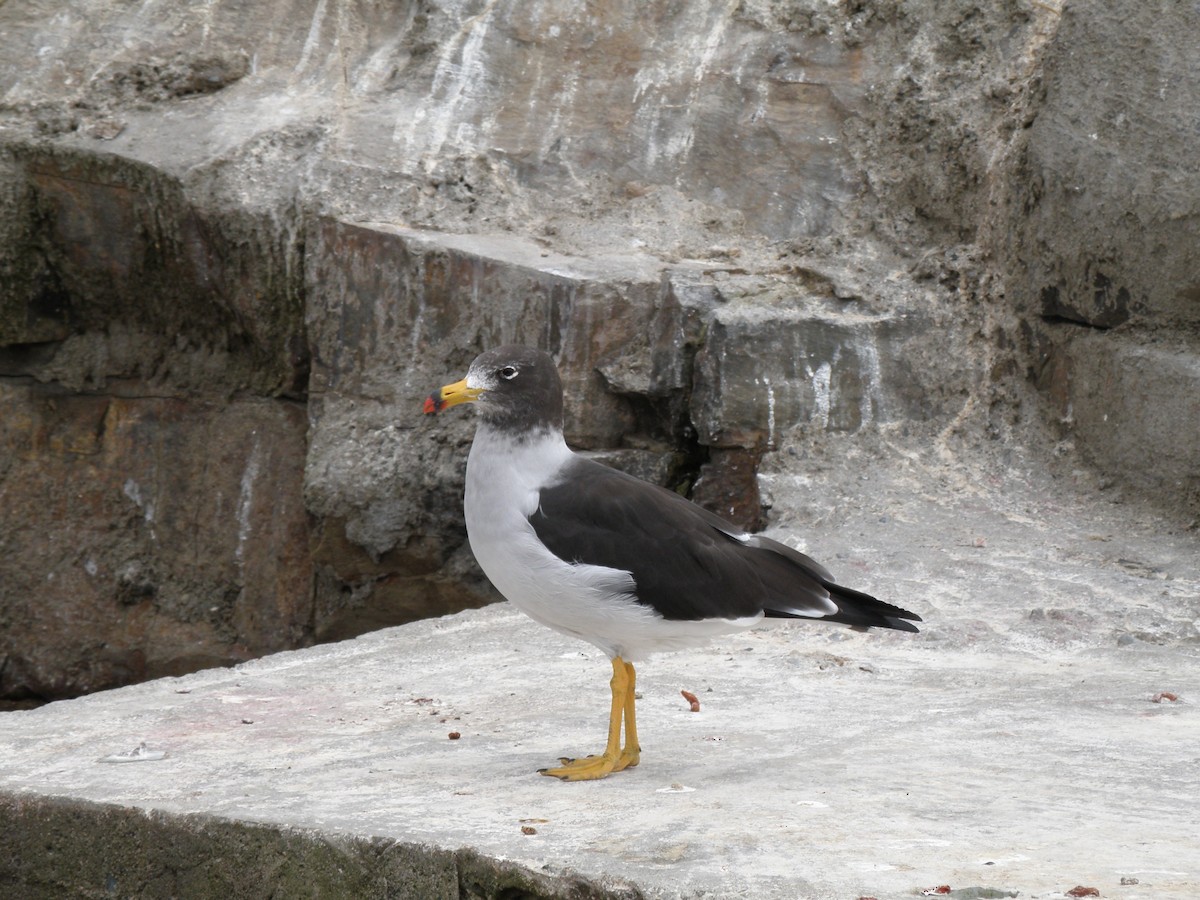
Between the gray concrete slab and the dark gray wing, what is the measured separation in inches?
15.7

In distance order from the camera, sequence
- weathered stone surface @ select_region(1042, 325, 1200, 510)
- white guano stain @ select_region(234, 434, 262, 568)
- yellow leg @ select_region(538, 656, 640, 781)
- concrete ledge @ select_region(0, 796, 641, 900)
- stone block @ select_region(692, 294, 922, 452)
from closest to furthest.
A: 1. concrete ledge @ select_region(0, 796, 641, 900)
2. yellow leg @ select_region(538, 656, 640, 781)
3. weathered stone surface @ select_region(1042, 325, 1200, 510)
4. stone block @ select_region(692, 294, 922, 452)
5. white guano stain @ select_region(234, 434, 262, 568)

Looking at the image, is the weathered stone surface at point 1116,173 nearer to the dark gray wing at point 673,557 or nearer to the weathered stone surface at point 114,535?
the dark gray wing at point 673,557

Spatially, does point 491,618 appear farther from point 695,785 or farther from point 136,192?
point 136,192

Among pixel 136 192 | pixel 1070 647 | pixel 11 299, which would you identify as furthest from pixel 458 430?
pixel 1070 647

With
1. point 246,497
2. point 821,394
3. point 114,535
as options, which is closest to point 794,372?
point 821,394

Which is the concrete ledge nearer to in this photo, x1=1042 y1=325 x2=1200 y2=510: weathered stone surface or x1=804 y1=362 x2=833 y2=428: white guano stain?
x1=804 y1=362 x2=833 y2=428: white guano stain

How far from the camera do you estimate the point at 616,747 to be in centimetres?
372

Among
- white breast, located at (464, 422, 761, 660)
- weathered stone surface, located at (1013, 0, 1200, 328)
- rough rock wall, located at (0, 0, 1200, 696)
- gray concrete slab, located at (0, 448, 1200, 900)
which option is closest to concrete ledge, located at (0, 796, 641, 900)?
gray concrete slab, located at (0, 448, 1200, 900)

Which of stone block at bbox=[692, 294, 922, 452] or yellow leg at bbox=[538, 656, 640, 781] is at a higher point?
stone block at bbox=[692, 294, 922, 452]

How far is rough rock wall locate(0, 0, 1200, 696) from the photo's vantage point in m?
6.65

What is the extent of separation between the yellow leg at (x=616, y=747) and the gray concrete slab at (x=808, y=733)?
5cm

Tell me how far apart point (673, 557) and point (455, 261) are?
321 cm

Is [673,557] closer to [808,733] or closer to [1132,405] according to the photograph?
[808,733]

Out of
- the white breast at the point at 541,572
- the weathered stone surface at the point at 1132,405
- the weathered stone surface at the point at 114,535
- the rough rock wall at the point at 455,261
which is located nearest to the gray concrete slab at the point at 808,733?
the weathered stone surface at the point at 1132,405
